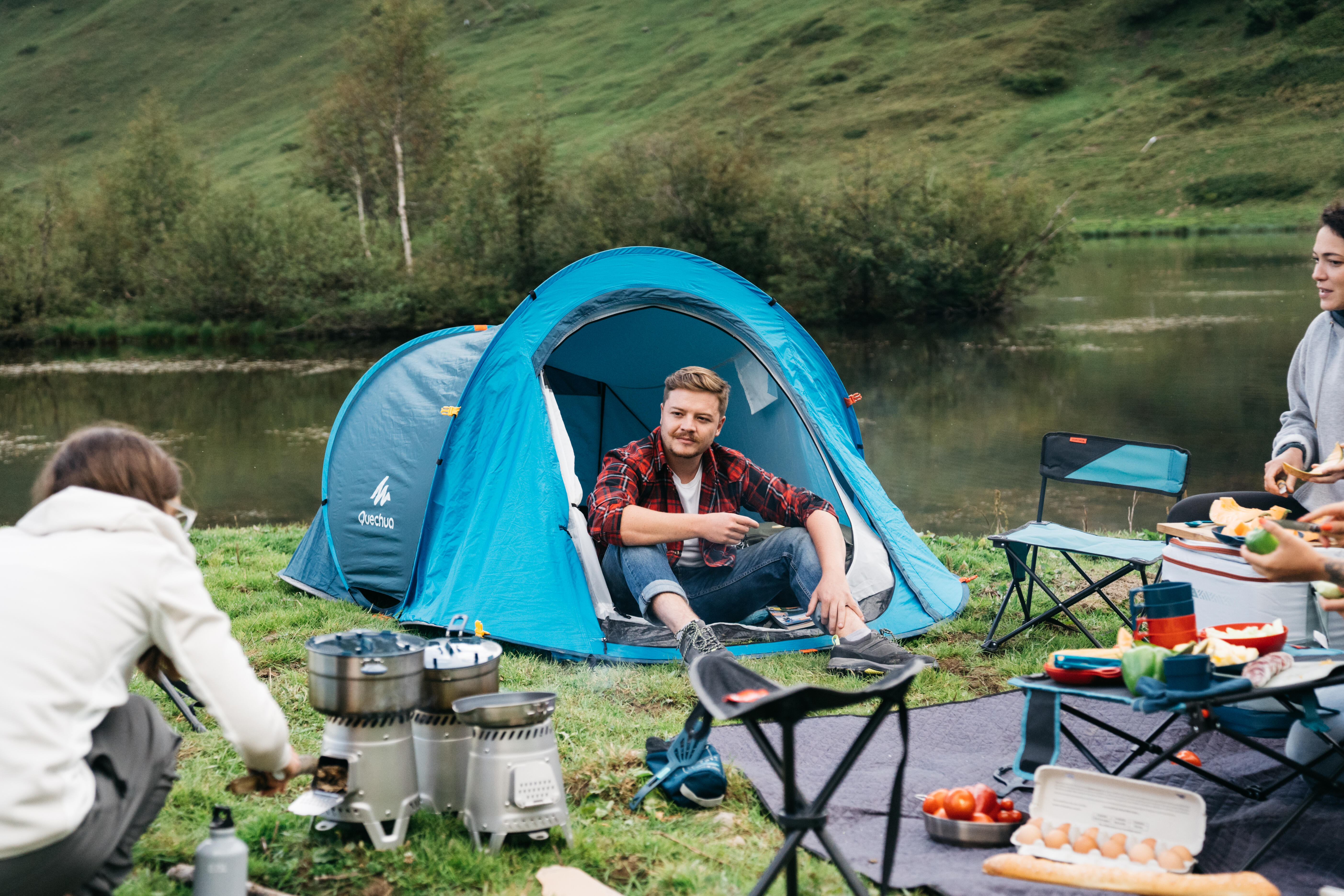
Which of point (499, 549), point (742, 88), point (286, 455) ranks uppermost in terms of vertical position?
point (742, 88)

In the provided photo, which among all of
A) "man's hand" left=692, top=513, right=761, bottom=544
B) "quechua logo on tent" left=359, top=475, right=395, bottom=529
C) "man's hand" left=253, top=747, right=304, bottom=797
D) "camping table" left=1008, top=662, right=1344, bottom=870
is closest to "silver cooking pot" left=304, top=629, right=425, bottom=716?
"man's hand" left=253, top=747, right=304, bottom=797

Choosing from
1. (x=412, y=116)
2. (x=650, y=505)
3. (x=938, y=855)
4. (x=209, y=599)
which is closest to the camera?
(x=209, y=599)

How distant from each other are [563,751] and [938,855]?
3.96 ft

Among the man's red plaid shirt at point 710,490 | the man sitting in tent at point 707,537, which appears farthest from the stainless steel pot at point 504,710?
the man's red plaid shirt at point 710,490

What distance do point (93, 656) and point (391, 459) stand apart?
3678 millimetres

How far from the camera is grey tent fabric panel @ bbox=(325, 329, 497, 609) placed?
5.45 meters

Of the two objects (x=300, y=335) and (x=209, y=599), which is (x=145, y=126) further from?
(x=209, y=599)

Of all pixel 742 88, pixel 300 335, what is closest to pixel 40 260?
pixel 300 335

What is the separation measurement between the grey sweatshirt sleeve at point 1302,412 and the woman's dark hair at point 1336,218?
37 cm

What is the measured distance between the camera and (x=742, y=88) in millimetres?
81188

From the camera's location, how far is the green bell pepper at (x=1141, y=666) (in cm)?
254

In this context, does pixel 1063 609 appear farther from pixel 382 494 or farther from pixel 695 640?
pixel 382 494

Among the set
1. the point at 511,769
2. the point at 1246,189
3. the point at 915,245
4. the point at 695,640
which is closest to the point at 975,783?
the point at 695,640

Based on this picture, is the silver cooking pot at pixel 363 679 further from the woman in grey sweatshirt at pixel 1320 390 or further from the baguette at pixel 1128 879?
the woman in grey sweatshirt at pixel 1320 390
